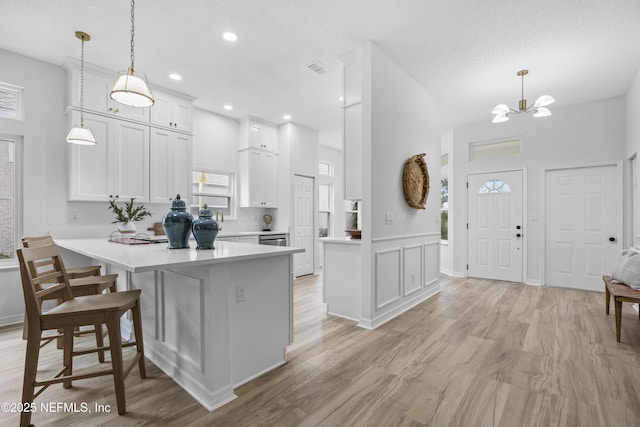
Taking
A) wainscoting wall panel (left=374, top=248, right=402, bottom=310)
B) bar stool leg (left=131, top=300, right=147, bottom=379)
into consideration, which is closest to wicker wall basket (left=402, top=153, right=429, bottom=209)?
wainscoting wall panel (left=374, top=248, right=402, bottom=310)

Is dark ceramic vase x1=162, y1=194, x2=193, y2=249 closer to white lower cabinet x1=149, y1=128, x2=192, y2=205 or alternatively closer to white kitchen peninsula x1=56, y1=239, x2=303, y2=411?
white kitchen peninsula x1=56, y1=239, x2=303, y2=411

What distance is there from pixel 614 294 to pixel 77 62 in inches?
243

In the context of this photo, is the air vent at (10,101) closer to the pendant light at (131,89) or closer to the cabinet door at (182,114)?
the cabinet door at (182,114)

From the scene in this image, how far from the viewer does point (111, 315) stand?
1.71 m

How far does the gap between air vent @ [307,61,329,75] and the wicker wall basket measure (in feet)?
5.09

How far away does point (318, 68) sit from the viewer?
3809mm

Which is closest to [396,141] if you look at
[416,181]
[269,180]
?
[416,181]

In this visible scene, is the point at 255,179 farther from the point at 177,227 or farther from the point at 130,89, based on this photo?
the point at 130,89

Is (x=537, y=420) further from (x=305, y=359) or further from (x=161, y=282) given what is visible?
(x=161, y=282)

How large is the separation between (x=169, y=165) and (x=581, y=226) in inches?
254

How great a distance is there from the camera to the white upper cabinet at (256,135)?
561cm

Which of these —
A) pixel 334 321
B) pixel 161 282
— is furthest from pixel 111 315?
pixel 334 321

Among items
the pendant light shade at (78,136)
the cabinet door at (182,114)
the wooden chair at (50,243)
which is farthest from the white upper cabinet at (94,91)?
the wooden chair at (50,243)

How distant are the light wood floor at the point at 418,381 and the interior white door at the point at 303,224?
2.67 m
